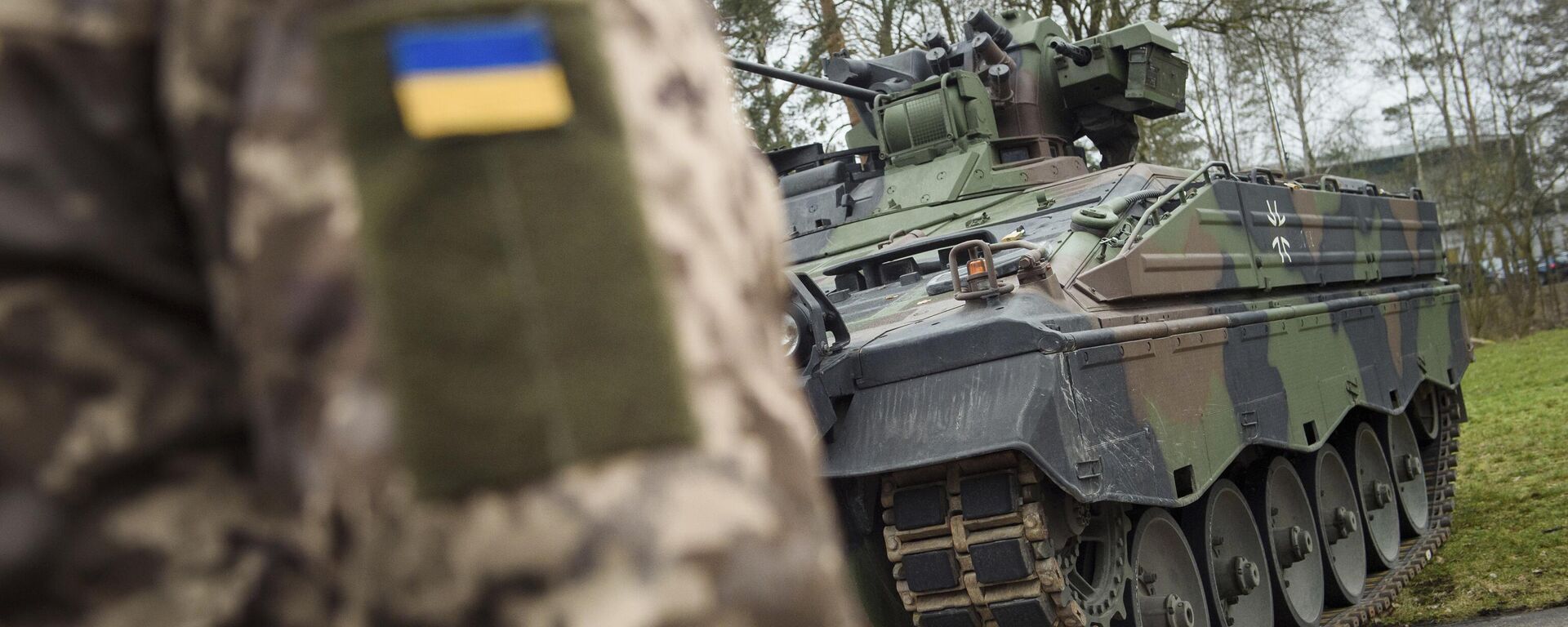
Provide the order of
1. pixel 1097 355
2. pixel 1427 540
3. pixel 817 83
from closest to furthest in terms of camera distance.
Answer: pixel 1097 355 < pixel 817 83 < pixel 1427 540

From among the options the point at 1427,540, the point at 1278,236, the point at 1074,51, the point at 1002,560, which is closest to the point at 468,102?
the point at 1002,560

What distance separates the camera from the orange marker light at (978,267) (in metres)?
4.88

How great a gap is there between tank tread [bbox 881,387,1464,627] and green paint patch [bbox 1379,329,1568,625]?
3463mm

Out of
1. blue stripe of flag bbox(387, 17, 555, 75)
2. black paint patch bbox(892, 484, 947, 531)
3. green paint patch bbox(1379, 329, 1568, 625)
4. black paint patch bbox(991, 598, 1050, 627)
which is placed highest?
blue stripe of flag bbox(387, 17, 555, 75)

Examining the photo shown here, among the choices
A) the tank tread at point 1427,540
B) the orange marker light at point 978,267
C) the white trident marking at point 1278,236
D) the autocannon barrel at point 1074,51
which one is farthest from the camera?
the autocannon barrel at point 1074,51

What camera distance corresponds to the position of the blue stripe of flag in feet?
1.88

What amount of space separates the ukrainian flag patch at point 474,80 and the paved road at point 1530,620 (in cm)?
675

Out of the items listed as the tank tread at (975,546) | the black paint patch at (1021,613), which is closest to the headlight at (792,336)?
the tank tread at (975,546)

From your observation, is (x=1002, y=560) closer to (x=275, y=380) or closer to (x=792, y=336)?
(x=792, y=336)

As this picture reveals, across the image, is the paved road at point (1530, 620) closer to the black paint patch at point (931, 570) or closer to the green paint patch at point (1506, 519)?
the green paint patch at point (1506, 519)

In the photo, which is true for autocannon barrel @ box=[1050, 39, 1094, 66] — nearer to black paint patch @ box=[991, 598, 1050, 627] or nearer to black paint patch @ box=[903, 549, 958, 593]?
black paint patch @ box=[903, 549, 958, 593]

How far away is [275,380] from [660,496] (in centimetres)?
17

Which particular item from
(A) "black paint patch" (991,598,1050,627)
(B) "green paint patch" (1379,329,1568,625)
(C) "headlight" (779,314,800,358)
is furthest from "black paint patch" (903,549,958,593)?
(B) "green paint patch" (1379,329,1568,625)

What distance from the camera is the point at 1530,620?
21.3ft
